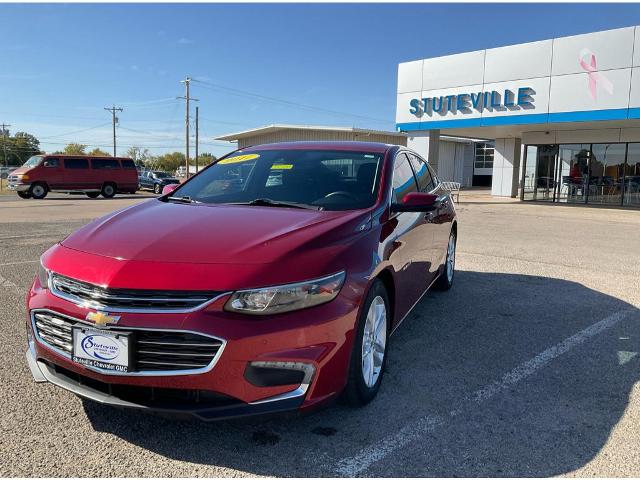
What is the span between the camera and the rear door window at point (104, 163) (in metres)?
26.3

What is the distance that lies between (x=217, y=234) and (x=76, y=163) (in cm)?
2589

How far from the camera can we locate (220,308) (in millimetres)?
2363

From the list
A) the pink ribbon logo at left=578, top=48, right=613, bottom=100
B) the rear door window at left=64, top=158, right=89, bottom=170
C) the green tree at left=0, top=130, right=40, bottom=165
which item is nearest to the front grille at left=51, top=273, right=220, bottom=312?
the pink ribbon logo at left=578, top=48, right=613, bottom=100

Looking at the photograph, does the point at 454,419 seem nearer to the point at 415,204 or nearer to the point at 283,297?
the point at 283,297

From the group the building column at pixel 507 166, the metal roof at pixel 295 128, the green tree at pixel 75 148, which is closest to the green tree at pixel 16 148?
the green tree at pixel 75 148

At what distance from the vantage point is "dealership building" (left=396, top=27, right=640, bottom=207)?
55.0 feet

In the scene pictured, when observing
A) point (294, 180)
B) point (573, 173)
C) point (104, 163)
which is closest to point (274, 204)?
point (294, 180)

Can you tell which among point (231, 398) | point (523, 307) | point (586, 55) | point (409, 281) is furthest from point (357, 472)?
point (586, 55)

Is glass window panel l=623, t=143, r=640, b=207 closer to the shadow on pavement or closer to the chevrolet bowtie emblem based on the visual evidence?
the shadow on pavement

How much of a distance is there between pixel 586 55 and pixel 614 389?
16.9 metres

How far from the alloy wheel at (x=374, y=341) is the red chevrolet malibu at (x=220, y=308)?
0.04ft

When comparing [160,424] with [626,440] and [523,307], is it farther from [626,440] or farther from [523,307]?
[523,307]

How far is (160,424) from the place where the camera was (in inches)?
111

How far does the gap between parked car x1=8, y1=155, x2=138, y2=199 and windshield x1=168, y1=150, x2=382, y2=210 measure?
2363cm
